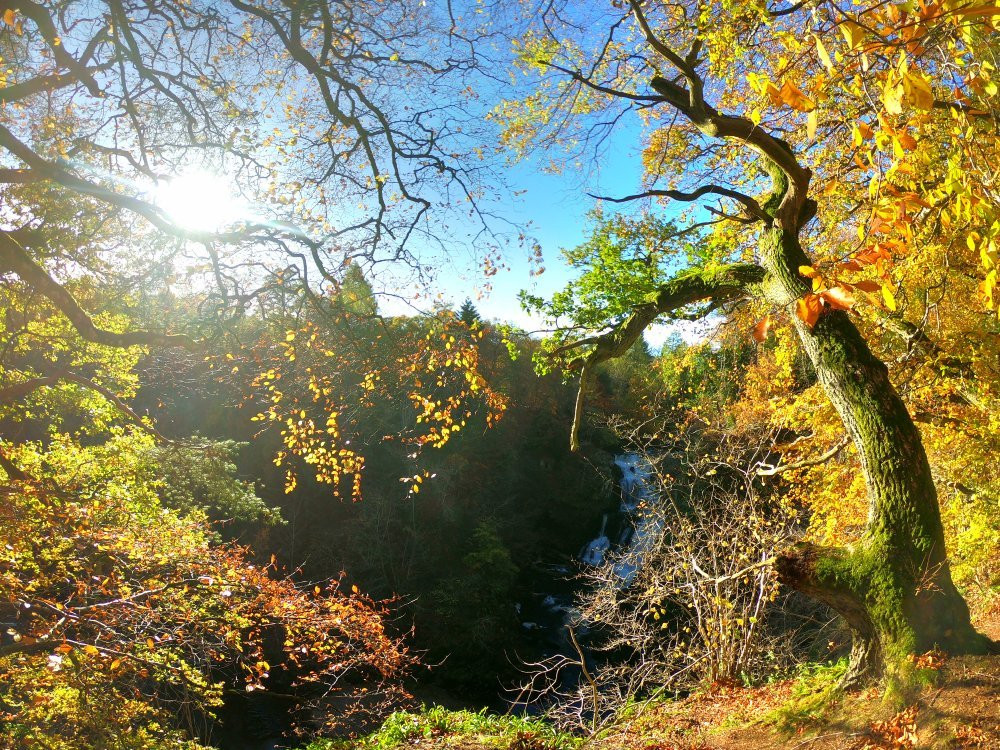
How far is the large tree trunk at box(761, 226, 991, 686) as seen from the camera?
3.61 meters

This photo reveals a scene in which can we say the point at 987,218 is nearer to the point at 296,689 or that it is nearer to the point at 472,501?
the point at 296,689

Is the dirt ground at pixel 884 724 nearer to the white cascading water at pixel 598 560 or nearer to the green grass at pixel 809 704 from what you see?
the green grass at pixel 809 704

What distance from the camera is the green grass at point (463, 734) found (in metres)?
5.82

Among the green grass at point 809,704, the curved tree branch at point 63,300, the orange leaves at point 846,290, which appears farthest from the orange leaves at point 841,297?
the curved tree branch at point 63,300

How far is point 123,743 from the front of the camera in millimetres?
6445

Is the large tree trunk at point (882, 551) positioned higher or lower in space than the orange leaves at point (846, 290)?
lower

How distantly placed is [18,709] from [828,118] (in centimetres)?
1168

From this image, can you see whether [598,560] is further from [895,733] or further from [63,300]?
[63,300]

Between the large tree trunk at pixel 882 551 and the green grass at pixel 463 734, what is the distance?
10.7 ft

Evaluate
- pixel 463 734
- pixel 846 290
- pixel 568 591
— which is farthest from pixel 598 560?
pixel 846 290

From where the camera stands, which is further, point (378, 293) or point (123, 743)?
point (123, 743)

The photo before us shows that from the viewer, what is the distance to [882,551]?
376cm

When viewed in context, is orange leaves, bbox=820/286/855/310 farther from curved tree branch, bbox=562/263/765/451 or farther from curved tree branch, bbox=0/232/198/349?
curved tree branch, bbox=0/232/198/349

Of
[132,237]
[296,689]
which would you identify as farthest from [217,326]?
[296,689]
